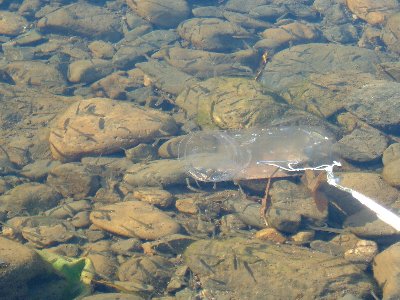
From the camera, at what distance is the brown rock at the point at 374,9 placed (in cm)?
952

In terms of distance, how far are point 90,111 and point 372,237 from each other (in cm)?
404

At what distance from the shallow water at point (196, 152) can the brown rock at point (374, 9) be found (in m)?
0.03

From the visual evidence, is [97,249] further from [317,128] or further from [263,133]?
[317,128]

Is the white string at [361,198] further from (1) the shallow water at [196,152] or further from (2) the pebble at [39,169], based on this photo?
(2) the pebble at [39,169]

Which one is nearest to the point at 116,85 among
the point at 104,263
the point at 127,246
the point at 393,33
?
the point at 127,246

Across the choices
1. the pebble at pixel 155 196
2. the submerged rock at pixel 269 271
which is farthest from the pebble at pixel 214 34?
the submerged rock at pixel 269 271

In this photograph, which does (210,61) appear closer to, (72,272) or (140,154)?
(140,154)

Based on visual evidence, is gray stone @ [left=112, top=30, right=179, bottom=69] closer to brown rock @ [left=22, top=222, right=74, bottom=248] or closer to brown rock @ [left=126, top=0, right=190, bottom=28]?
brown rock @ [left=126, top=0, right=190, bottom=28]

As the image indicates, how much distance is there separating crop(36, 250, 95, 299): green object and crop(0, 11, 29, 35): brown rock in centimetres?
694

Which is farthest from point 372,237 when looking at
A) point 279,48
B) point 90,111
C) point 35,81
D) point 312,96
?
point 35,81

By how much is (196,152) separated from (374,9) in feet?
18.7

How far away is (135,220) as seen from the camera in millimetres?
5312

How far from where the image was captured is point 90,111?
672 centimetres

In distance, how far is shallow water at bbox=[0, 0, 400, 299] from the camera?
4.47 m
